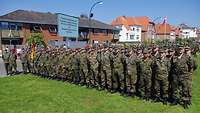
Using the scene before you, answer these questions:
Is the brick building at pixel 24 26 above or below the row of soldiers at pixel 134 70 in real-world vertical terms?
above

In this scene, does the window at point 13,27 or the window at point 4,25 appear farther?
the window at point 13,27

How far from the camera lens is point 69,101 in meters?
11.1

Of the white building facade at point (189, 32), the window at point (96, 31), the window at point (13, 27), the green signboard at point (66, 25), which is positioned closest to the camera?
the green signboard at point (66, 25)

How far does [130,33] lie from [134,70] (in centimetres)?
7556

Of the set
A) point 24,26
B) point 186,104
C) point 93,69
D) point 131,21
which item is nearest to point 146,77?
point 186,104

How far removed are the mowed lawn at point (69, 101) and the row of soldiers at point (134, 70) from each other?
0.43 m

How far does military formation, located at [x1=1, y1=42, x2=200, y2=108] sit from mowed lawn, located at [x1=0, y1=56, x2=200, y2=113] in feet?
1.45

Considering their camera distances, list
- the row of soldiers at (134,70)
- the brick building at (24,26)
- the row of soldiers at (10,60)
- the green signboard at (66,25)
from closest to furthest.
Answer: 1. the row of soldiers at (134,70)
2. the row of soldiers at (10,60)
3. the green signboard at (66,25)
4. the brick building at (24,26)

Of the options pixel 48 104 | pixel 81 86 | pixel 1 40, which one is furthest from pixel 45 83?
pixel 1 40

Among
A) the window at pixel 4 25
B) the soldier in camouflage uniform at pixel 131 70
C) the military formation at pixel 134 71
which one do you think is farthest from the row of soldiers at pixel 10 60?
the window at pixel 4 25

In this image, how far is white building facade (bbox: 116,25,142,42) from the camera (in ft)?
277

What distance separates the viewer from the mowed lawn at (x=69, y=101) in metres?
9.98

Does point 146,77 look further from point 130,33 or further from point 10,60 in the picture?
point 130,33

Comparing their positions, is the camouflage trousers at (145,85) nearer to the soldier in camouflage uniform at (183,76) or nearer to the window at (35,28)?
the soldier in camouflage uniform at (183,76)
